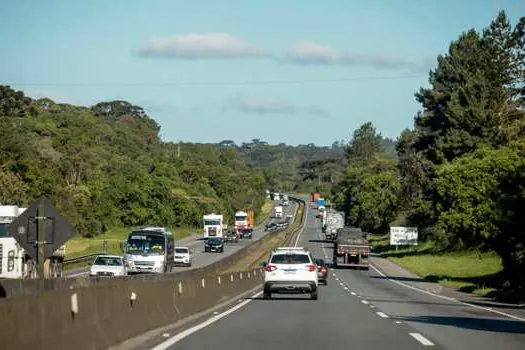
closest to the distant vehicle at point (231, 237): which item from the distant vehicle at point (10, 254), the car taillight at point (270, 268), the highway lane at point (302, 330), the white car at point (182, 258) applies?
the white car at point (182, 258)

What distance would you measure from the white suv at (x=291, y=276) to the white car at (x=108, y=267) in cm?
1750

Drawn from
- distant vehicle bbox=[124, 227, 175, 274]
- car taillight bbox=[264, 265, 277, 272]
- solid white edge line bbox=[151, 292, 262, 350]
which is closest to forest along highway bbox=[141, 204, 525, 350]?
solid white edge line bbox=[151, 292, 262, 350]

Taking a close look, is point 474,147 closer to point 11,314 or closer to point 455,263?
point 455,263

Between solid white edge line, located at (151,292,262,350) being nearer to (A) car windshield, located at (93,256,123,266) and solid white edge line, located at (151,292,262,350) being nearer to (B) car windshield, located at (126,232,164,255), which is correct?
(A) car windshield, located at (93,256,123,266)

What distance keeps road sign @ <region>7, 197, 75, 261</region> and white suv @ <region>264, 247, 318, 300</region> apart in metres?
15.0

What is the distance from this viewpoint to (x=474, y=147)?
296 feet

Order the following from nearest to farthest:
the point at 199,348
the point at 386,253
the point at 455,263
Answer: the point at 199,348, the point at 455,263, the point at 386,253

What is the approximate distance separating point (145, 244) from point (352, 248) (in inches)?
1273

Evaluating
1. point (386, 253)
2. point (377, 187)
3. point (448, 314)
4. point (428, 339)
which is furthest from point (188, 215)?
point (428, 339)

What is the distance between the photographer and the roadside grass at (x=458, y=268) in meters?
48.3

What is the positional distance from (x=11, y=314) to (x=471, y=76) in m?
85.9

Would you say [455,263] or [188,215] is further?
[188,215]

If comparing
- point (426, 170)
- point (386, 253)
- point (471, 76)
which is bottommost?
point (386, 253)

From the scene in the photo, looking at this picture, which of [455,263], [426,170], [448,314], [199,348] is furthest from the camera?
[426,170]
